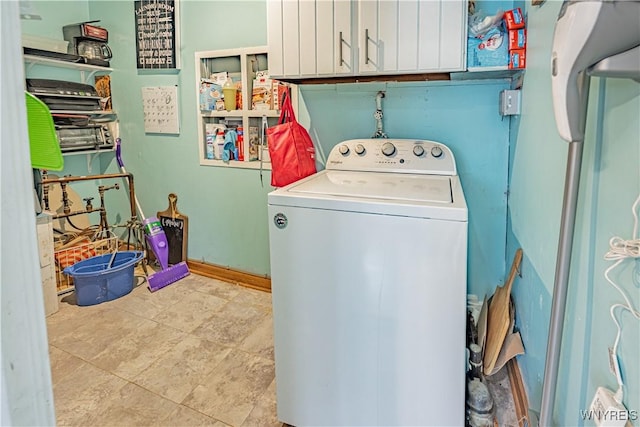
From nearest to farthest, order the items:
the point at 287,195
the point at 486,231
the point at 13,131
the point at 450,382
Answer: the point at 13,131 → the point at 450,382 → the point at 287,195 → the point at 486,231

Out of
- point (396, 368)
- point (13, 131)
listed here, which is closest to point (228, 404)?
point (396, 368)

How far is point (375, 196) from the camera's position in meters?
1.48

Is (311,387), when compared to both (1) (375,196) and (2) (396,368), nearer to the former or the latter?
(2) (396,368)

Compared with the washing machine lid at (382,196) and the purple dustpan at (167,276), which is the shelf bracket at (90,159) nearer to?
the purple dustpan at (167,276)

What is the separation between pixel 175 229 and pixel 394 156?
192 cm

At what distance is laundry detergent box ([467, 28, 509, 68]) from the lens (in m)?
1.75

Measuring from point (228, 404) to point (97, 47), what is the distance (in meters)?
2.82

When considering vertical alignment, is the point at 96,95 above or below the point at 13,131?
above

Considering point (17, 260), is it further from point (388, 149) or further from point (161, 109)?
point (161, 109)

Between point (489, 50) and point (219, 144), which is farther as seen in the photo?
point (219, 144)

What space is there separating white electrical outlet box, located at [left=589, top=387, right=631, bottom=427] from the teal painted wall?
17mm

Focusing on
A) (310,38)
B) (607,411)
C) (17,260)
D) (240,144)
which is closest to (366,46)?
(310,38)

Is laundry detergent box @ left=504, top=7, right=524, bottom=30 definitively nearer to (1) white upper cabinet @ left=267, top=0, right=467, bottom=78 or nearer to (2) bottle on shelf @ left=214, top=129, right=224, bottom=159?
(1) white upper cabinet @ left=267, top=0, right=467, bottom=78

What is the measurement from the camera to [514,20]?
1.73 meters
